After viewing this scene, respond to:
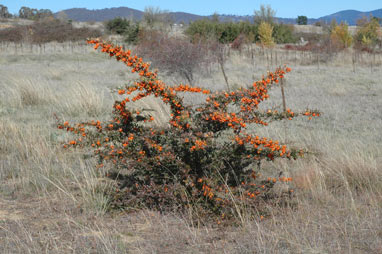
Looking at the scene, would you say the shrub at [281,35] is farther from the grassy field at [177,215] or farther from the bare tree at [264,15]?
the grassy field at [177,215]

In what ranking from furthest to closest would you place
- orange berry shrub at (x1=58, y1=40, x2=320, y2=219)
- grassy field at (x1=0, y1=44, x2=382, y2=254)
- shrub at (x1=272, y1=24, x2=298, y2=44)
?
1. shrub at (x1=272, y1=24, x2=298, y2=44)
2. orange berry shrub at (x1=58, y1=40, x2=320, y2=219)
3. grassy field at (x1=0, y1=44, x2=382, y2=254)

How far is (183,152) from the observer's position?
10.7 ft

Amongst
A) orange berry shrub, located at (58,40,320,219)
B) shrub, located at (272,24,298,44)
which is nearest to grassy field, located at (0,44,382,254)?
orange berry shrub, located at (58,40,320,219)

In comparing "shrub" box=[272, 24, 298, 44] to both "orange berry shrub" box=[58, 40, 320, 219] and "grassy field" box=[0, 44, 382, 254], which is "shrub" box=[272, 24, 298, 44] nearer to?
"grassy field" box=[0, 44, 382, 254]

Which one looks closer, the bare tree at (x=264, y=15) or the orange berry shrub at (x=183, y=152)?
the orange berry shrub at (x=183, y=152)

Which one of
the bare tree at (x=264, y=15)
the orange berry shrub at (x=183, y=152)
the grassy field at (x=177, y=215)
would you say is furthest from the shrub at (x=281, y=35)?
the orange berry shrub at (x=183, y=152)

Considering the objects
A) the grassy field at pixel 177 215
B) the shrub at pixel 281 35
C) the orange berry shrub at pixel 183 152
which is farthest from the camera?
the shrub at pixel 281 35

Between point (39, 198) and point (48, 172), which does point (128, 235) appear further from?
point (48, 172)

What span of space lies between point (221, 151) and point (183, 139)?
0.37 meters

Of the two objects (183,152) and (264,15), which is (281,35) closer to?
(264,15)

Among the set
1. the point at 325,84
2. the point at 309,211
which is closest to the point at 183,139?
the point at 309,211

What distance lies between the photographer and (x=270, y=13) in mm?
39594

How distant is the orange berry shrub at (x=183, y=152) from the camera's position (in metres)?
3.14

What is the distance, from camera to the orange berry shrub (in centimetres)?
314
